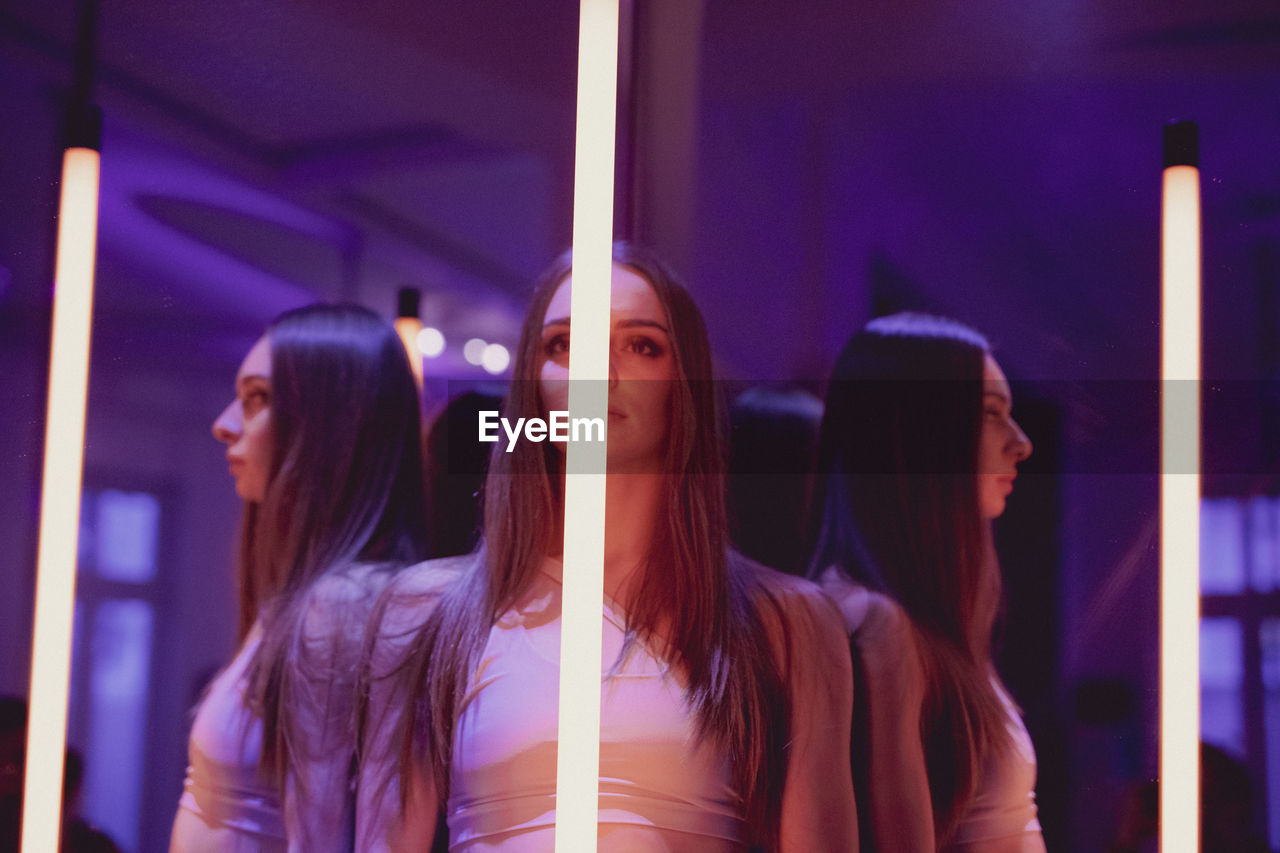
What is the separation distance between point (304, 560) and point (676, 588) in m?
0.69

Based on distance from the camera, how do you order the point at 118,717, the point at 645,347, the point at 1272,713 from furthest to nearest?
the point at 118,717
the point at 645,347
the point at 1272,713

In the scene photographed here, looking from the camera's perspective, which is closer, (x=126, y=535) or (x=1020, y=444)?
(x=1020, y=444)

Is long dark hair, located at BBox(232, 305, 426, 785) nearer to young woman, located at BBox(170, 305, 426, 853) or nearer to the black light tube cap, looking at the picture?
young woman, located at BBox(170, 305, 426, 853)

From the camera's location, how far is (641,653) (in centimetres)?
163

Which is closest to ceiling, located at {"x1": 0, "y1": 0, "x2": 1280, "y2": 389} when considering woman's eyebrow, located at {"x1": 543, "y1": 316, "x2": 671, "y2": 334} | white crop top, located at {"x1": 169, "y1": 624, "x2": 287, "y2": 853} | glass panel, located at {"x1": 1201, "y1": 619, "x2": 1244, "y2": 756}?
woman's eyebrow, located at {"x1": 543, "y1": 316, "x2": 671, "y2": 334}

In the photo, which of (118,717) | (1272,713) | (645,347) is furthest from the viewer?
(118,717)

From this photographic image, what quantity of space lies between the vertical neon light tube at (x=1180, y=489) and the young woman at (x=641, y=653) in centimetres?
52

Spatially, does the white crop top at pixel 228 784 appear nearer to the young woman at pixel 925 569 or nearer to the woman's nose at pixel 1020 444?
the young woman at pixel 925 569

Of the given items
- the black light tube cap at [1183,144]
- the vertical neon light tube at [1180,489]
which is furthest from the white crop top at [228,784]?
the black light tube cap at [1183,144]

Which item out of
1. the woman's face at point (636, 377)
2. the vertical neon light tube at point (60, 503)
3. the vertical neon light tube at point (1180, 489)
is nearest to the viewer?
the vertical neon light tube at point (1180, 489)

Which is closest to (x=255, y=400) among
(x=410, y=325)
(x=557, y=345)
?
(x=410, y=325)

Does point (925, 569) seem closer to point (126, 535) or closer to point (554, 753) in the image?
point (554, 753)

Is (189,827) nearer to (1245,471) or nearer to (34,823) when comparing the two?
(34,823)

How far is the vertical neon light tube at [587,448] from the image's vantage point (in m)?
1.61
